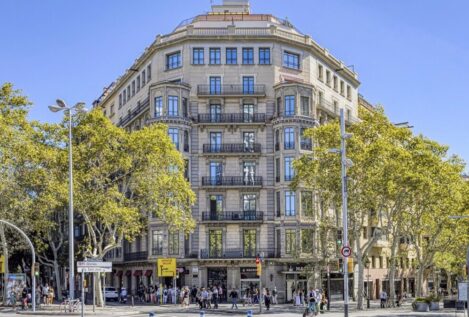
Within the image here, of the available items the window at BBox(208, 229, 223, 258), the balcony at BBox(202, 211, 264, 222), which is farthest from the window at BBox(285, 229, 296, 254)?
the window at BBox(208, 229, 223, 258)

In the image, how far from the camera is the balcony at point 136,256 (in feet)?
218

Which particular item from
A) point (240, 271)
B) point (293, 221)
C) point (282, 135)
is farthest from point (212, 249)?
point (282, 135)

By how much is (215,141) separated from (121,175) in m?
16.6

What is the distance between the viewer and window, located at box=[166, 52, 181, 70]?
6581cm

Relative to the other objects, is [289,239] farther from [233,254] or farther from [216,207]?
[216,207]

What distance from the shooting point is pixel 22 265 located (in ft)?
248

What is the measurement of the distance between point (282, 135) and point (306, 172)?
46.8 feet

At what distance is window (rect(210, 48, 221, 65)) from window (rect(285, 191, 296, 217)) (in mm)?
13177

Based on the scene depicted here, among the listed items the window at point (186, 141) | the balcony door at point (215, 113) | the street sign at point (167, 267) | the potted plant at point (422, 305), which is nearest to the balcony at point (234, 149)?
the window at point (186, 141)

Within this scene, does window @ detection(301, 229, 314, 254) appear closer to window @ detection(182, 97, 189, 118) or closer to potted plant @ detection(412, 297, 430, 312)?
potted plant @ detection(412, 297, 430, 312)

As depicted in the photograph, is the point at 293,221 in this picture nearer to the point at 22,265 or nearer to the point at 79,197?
the point at 79,197

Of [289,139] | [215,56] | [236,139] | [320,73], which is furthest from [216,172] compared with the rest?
[320,73]

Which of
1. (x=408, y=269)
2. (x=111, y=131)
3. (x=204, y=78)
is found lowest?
(x=408, y=269)

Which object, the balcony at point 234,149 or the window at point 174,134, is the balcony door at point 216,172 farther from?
the window at point 174,134
